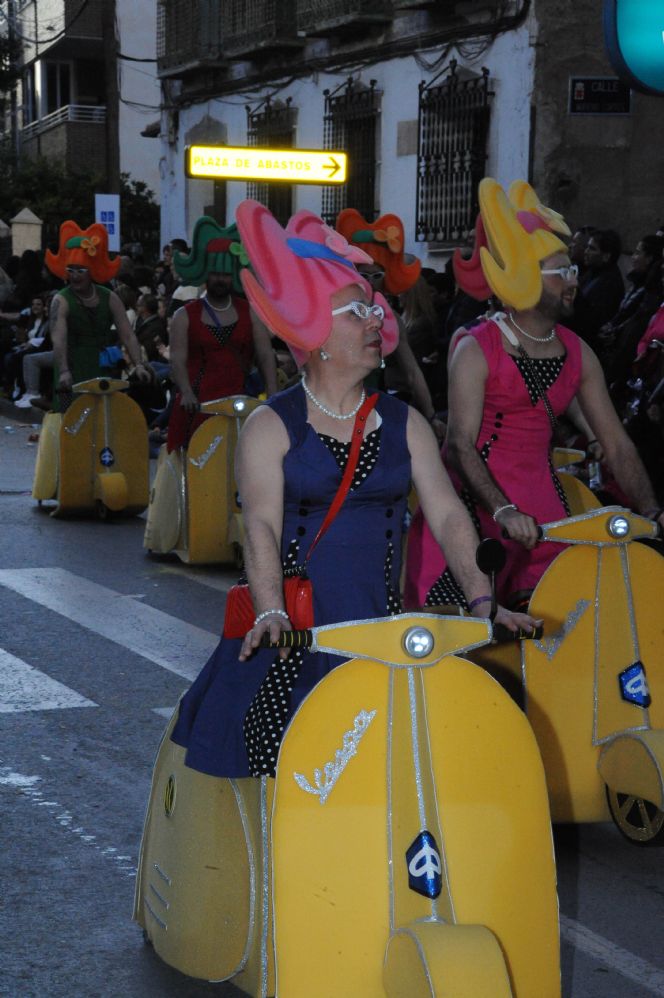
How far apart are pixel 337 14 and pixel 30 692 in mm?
16884

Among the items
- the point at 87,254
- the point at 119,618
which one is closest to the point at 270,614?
the point at 119,618

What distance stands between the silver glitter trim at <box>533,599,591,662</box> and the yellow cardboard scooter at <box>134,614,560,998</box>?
1680mm

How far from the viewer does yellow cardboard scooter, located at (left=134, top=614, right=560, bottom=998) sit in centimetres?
346

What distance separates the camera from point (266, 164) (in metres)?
19.9

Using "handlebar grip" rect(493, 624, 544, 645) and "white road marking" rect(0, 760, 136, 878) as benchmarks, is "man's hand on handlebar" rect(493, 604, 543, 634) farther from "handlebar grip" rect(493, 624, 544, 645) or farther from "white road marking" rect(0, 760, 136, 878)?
"white road marking" rect(0, 760, 136, 878)

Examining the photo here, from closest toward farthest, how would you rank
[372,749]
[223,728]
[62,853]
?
[372,749] → [223,728] → [62,853]

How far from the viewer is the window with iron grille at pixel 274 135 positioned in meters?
24.9

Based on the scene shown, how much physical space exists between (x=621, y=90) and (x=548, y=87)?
792 mm

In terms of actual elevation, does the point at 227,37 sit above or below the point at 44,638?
above

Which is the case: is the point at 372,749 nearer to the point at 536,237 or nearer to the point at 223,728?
the point at 223,728

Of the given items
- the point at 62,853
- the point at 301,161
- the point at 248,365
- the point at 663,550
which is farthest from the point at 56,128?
the point at 62,853

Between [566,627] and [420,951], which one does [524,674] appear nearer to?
[566,627]

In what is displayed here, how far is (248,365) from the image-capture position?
10625mm

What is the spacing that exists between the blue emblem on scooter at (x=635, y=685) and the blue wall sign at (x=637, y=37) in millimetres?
4039
